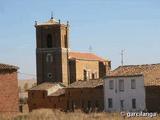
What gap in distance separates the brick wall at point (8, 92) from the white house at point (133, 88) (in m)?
17.4

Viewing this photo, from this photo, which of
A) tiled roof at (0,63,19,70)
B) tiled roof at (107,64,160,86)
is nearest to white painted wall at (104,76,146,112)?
tiled roof at (107,64,160,86)

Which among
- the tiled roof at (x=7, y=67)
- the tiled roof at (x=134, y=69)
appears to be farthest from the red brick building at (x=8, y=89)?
the tiled roof at (x=134, y=69)

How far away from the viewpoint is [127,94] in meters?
53.8

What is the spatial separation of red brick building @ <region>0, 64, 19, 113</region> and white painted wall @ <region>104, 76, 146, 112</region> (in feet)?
60.0

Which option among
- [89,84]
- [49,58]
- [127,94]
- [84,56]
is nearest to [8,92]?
[127,94]

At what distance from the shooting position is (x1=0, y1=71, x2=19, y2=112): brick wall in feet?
119

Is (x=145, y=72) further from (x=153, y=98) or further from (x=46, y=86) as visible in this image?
(x=46, y=86)

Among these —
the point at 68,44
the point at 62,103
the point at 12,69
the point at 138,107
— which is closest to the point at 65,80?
the point at 68,44

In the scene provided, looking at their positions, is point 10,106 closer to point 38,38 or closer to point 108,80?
point 108,80

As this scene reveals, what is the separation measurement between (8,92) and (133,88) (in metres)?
20.0

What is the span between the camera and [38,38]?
7638cm

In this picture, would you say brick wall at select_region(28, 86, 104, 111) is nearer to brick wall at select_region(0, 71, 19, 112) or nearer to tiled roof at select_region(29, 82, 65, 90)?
tiled roof at select_region(29, 82, 65, 90)

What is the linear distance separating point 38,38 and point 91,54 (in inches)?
513

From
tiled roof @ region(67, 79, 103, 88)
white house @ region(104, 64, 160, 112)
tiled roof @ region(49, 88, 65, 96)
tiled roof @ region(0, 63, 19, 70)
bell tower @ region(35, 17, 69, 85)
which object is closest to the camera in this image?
tiled roof @ region(0, 63, 19, 70)
